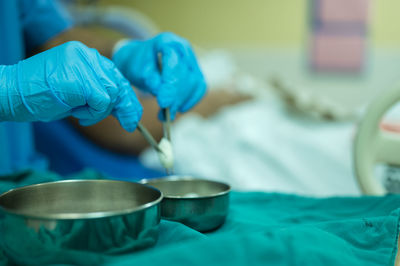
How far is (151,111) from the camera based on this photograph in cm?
170

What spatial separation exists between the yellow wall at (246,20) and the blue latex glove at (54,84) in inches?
94.4

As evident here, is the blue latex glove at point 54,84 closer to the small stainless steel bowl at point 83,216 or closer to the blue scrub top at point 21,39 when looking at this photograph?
the small stainless steel bowl at point 83,216

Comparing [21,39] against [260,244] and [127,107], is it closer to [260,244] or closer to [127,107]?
[127,107]

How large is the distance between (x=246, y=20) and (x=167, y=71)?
2.21 m

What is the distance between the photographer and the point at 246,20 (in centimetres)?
296

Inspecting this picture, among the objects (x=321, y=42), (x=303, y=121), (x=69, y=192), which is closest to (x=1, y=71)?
(x=69, y=192)

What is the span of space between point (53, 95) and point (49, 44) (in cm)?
69

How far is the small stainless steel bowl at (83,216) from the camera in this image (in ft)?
1.51

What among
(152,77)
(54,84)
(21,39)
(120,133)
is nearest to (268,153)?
(120,133)

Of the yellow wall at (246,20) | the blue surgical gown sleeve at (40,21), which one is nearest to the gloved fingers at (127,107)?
the blue surgical gown sleeve at (40,21)

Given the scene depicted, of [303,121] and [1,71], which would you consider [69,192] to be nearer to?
[1,71]

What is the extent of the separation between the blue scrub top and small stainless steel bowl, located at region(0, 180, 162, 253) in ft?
1.15

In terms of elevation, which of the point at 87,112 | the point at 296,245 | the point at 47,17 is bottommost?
the point at 296,245

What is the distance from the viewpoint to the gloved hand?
88 cm
